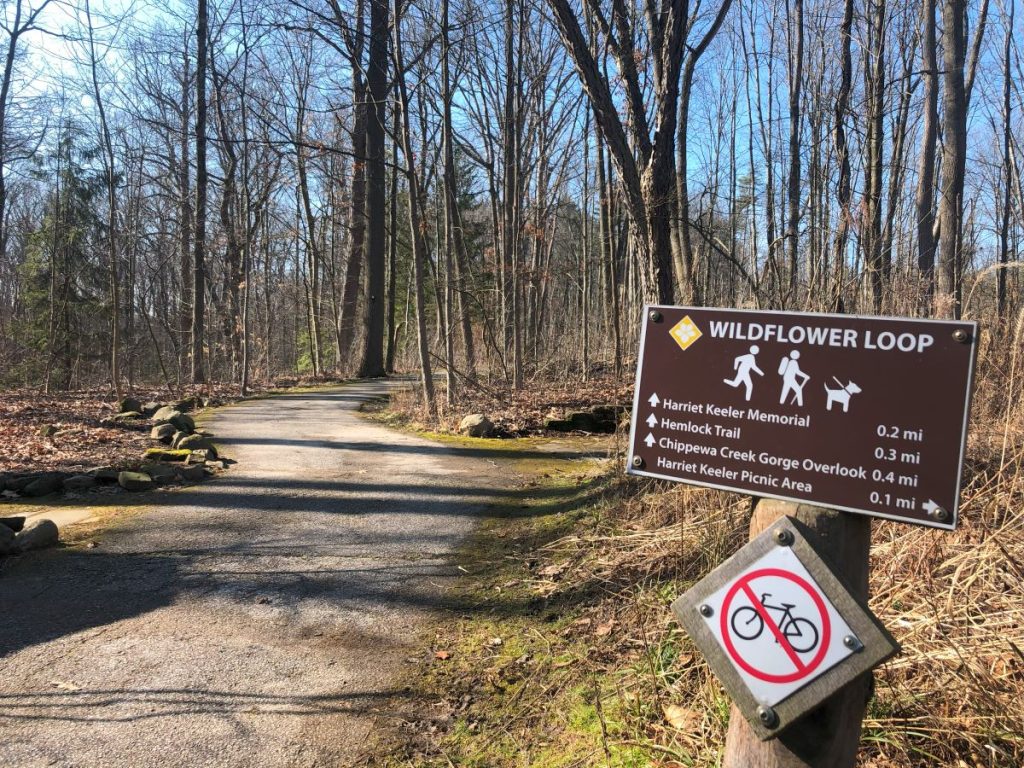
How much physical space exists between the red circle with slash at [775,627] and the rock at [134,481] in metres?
7.03

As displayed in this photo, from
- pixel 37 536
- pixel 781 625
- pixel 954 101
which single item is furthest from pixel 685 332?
pixel 954 101

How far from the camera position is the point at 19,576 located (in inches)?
190

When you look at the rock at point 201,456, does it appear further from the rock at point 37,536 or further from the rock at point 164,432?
the rock at point 37,536

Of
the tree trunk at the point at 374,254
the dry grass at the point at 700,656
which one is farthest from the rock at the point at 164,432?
the tree trunk at the point at 374,254

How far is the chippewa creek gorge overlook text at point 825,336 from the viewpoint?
1569 millimetres

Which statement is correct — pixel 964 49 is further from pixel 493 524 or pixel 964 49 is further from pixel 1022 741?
pixel 1022 741

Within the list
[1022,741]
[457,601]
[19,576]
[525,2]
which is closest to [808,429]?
[1022,741]

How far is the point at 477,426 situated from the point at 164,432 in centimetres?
471

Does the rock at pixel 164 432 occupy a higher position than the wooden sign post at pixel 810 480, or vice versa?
the wooden sign post at pixel 810 480

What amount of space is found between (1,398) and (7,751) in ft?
51.0

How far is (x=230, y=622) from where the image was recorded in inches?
163

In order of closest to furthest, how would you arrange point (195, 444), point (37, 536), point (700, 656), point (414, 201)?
point (700, 656) → point (37, 536) → point (195, 444) → point (414, 201)

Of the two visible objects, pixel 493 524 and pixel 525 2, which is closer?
pixel 493 524

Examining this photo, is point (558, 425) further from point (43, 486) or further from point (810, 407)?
point (810, 407)
